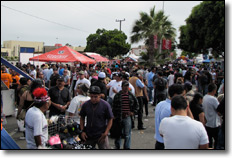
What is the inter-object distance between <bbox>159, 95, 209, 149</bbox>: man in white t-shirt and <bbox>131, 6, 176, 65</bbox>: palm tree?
22157mm

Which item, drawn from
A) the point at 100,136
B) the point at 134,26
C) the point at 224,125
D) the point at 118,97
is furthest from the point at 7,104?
the point at 134,26

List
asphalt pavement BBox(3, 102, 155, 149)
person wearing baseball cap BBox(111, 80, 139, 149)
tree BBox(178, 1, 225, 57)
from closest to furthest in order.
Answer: person wearing baseball cap BBox(111, 80, 139, 149)
asphalt pavement BBox(3, 102, 155, 149)
tree BBox(178, 1, 225, 57)

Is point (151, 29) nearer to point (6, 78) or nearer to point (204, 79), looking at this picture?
point (204, 79)

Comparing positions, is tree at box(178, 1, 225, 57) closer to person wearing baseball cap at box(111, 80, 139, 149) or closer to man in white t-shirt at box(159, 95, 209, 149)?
person wearing baseball cap at box(111, 80, 139, 149)

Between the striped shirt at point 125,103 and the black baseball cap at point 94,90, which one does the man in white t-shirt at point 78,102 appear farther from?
the black baseball cap at point 94,90

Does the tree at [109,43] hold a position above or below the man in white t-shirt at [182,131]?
above

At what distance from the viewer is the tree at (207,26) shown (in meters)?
22.7

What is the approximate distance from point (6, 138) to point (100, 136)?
4.84ft

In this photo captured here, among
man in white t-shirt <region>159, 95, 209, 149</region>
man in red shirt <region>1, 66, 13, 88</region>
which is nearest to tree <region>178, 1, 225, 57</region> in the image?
man in red shirt <region>1, 66, 13, 88</region>

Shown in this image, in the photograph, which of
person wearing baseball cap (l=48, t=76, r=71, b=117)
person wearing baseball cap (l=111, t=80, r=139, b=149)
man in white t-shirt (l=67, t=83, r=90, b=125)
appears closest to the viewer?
man in white t-shirt (l=67, t=83, r=90, b=125)

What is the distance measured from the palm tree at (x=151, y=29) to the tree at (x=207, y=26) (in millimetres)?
3067

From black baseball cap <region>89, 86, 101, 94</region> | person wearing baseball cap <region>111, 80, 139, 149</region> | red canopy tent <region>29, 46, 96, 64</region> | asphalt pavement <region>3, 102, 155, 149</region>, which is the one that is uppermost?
red canopy tent <region>29, 46, 96, 64</region>

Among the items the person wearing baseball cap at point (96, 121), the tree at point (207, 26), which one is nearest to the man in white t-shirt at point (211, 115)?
the person wearing baseball cap at point (96, 121)

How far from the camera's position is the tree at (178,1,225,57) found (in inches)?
892
